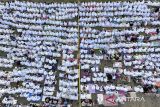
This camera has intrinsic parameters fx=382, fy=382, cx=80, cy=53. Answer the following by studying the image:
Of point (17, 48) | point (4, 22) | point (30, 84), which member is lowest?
point (30, 84)

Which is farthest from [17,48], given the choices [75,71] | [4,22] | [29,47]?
[75,71]

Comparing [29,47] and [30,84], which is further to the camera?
[29,47]

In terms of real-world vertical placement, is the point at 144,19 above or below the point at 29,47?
above

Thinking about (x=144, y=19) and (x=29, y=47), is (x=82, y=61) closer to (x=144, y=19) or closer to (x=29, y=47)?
(x=29, y=47)

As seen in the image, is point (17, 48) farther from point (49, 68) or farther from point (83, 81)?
point (83, 81)

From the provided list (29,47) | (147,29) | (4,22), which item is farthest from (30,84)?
(147,29)

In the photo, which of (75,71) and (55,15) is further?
(55,15)
